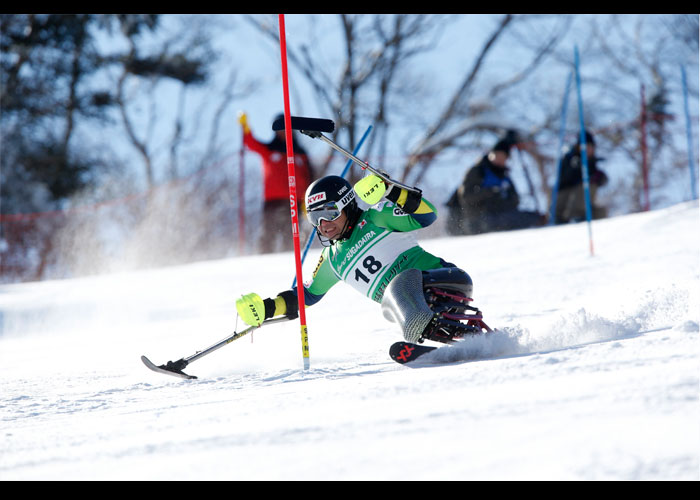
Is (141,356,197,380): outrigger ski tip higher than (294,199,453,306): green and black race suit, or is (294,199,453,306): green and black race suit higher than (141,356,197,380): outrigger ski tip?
(294,199,453,306): green and black race suit

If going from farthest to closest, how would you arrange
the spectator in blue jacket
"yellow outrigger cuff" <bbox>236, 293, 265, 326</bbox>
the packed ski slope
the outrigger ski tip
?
the spectator in blue jacket → "yellow outrigger cuff" <bbox>236, 293, 265, 326</bbox> → the outrigger ski tip → the packed ski slope

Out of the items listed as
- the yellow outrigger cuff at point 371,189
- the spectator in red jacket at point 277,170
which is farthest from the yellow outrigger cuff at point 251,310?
the spectator in red jacket at point 277,170

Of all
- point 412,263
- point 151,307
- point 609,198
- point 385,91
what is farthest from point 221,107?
point 412,263

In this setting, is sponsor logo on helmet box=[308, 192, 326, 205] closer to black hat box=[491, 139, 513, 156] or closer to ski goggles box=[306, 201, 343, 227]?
ski goggles box=[306, 201, 343, 227]

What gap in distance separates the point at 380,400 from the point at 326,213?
1.71 meters

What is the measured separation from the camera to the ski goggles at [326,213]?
4.56m

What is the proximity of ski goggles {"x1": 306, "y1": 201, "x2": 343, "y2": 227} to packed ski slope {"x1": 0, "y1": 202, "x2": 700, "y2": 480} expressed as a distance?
2.82 ft

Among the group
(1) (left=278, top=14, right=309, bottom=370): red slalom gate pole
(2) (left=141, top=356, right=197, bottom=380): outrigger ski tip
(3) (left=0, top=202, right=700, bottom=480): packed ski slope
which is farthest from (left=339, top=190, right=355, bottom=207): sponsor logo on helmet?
(2) (left=141, top=356, right=197, bottom=380): outrigger ski tip

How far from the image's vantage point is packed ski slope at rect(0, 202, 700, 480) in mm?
2342

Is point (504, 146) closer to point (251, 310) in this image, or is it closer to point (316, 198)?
point (316, 198)

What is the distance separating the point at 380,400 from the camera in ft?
10.1

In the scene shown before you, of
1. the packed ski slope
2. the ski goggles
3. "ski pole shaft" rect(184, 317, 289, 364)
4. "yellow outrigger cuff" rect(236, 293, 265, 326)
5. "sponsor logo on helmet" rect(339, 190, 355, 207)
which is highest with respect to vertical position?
"sponsor logo on helmet" rect(339, 190, 355, 207)

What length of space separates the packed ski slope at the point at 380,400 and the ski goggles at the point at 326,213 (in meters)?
0.86

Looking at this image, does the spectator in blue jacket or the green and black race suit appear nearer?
the green and black race suit
